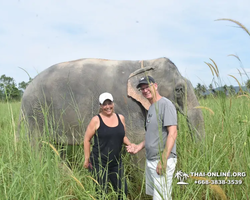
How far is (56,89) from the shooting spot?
388 centimetres

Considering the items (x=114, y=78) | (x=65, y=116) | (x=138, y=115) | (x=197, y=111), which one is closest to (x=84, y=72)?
(x=114, y=78)

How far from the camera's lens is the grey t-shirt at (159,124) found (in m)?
2.06

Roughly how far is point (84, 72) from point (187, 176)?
2.47 m

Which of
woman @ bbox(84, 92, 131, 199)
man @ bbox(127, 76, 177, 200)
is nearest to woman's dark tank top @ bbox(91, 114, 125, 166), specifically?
woman @ bbox(84, 92, 131, 199)

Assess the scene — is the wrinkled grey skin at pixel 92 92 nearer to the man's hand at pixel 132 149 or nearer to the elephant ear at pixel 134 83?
the elephant ear at pixel 134 83

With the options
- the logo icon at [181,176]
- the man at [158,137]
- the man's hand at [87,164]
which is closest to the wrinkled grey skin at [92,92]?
the man's hand at [87,164]

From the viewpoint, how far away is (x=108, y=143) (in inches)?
97.0

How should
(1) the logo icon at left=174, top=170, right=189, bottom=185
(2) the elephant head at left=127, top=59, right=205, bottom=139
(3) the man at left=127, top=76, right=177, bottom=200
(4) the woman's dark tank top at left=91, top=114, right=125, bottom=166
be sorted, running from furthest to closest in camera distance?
(2) the elephant head at left=127, top=59, right=205, bottom=139 → (4) the woman's dark tank top at left=91, top=114, right=125, bottom=166 → (3) the man at left=127, top=76, right=177, bottom=200 → (1) the logo icon at left=174, top=170, right=189, bottom=185

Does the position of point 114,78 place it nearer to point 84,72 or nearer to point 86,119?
point 84,72

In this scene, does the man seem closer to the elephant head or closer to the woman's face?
the woman's face

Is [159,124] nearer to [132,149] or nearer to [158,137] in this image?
[158,137]

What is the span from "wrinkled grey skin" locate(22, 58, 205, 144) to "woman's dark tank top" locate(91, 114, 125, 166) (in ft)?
3.78

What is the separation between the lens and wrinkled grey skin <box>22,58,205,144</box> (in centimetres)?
373

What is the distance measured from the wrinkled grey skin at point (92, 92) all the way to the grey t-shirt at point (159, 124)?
146 cm
